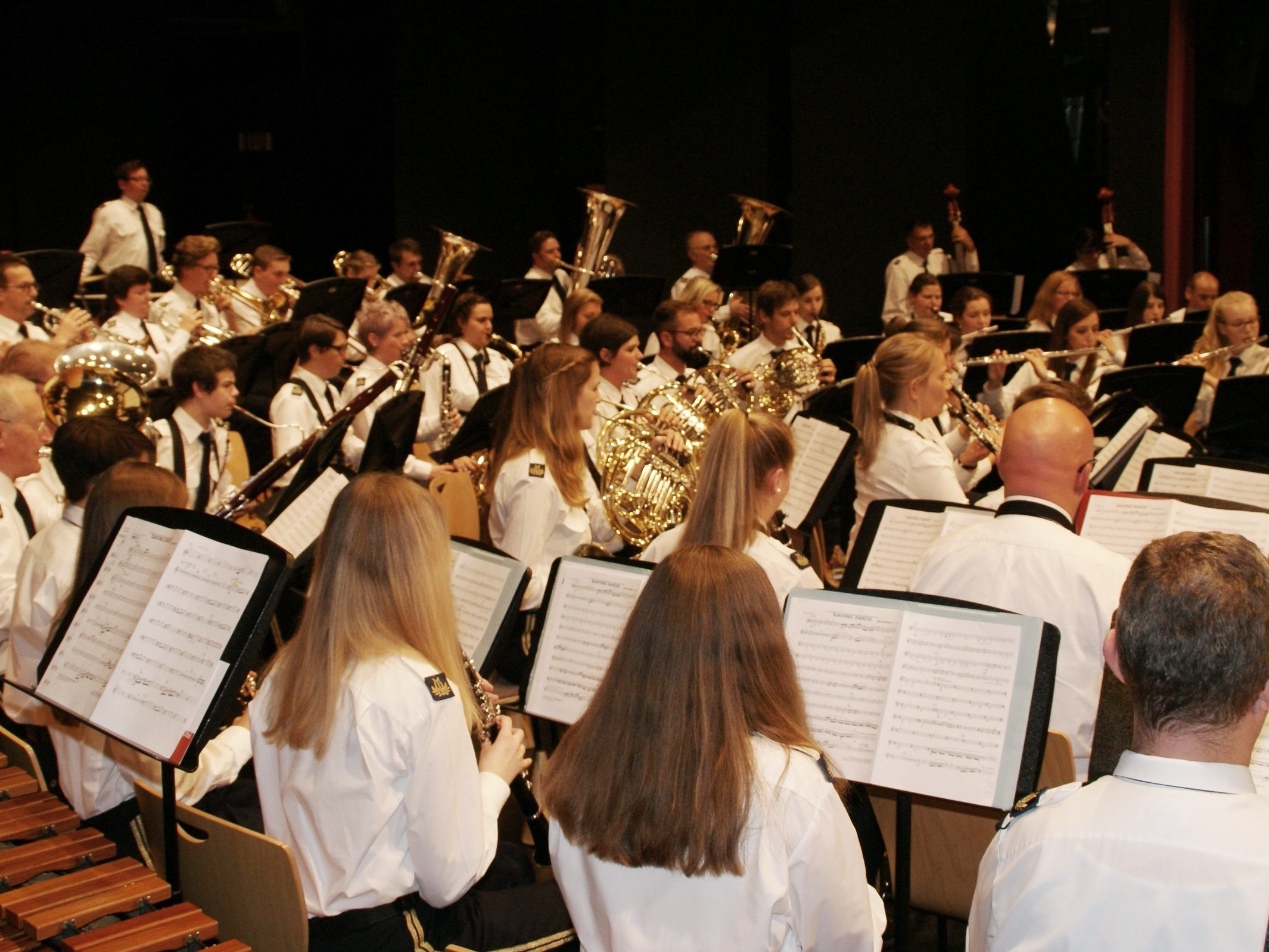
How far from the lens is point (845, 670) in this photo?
8.42 feet

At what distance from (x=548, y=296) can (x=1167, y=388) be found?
482cm

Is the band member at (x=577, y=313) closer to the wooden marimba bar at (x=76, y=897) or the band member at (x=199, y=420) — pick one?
the band member at (x=199, y=420)

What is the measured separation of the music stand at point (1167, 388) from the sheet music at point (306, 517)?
4124 mm

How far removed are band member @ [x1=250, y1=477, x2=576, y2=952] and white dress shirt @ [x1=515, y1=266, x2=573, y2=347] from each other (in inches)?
288

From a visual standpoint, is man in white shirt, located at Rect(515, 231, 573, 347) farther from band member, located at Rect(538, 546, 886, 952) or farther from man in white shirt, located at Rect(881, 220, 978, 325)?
band member, located at Rect(538, 546, 886, 952)

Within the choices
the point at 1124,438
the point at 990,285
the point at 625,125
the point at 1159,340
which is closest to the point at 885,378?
the point at 1124,438

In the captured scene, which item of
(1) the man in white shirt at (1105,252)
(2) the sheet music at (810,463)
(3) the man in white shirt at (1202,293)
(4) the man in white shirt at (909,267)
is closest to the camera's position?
(2) the sheet music at (810,463)

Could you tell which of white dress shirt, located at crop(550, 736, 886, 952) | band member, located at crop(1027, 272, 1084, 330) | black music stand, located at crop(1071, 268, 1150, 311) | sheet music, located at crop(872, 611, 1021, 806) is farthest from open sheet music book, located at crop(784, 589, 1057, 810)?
black music stand, located at crop(1071, 268, 1150, 311)

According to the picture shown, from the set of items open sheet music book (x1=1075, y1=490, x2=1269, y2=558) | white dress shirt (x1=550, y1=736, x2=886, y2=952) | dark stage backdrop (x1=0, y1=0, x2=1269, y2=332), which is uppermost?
dark stage backdrop (x1=0, y1=0, x2=1269, y2=332)

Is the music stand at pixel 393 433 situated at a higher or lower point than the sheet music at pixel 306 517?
higher

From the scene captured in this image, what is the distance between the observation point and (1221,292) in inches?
493

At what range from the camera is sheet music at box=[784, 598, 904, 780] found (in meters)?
2.51

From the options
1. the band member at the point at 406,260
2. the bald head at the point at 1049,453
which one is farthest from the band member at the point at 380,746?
the band member at the point at 406,260

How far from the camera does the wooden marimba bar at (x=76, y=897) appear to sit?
7.85 feet
